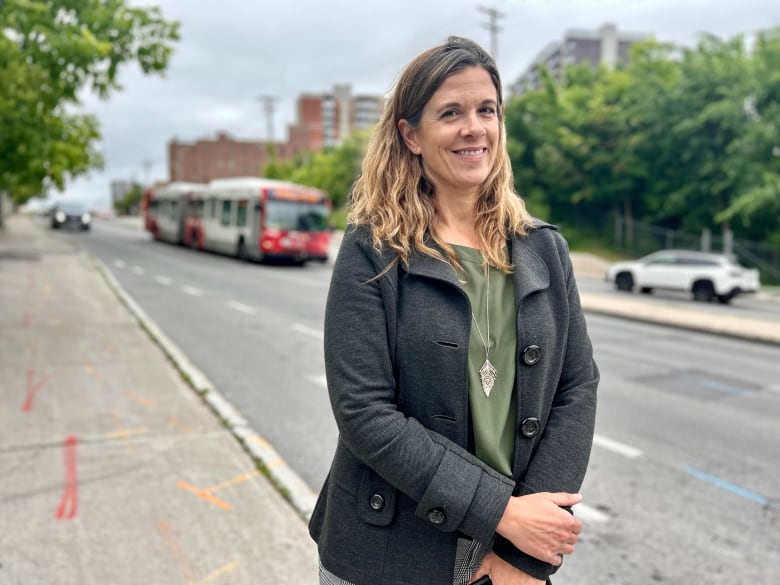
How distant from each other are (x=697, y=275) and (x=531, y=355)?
2136 centimetres

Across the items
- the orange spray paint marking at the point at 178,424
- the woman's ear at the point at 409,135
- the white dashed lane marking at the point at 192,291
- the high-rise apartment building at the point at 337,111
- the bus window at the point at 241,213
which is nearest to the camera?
the woman's ear at the point at 409,135

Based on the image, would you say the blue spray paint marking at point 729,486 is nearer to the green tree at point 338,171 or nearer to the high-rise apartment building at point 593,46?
the green tree at point 338,171

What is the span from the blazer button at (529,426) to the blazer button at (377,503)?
342mm

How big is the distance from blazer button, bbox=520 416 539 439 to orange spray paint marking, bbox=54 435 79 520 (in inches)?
125

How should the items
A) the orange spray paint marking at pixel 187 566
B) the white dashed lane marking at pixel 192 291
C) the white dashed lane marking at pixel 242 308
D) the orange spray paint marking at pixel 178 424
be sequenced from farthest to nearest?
the white dashed lane marking at pixel 192 291 → the white dashed lane marking at pixel 242 308 → the orange spray paint marking at pixel 178 424 → the orange spray paint marking at pixel 187 566

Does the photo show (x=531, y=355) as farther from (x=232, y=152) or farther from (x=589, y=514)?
(x=232, y=152)

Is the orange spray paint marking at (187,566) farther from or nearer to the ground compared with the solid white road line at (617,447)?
farther from the ground

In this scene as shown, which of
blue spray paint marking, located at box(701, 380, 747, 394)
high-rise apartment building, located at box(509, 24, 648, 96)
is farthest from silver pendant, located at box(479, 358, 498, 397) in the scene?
high-rise apartment building, located at box(509, 24, 648, 96)

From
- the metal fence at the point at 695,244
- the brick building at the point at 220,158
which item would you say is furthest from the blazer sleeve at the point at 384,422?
the brick building at the point at 220,158

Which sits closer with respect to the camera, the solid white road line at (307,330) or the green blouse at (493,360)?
the green blouse at (493,360)

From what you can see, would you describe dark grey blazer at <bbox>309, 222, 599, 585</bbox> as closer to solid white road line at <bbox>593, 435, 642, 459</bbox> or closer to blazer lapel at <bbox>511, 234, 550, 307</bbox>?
blazer lapel at <bbox>511, 234, 550, 307</bbox>

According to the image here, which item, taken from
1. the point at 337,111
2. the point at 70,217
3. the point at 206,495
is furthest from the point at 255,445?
the point at 337,111

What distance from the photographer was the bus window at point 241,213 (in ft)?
86.8

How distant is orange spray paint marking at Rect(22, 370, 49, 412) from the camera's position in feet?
20.1
